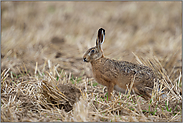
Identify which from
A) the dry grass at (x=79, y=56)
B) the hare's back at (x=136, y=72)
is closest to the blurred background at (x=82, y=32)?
the dry grass at (x=79, y=56)

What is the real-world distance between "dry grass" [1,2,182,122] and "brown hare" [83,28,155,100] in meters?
0.17

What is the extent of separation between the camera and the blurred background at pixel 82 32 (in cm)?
612

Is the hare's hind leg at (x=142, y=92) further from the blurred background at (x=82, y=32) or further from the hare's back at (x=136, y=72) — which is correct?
the blurred background at (x=82, y=32)

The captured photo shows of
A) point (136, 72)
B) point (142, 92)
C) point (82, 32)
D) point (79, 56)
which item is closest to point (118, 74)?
point (136, 72)

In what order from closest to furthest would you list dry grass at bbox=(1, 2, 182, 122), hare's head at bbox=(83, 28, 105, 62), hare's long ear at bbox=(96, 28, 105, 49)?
1. dry grass at bbox=(1, 2, 182, 122)
2. hare's long ear at bbox=(96, 28, 105, 49)
3. hare's head at bbox=(83, 28, 105, 62)

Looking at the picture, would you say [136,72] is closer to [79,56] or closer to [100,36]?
[100,36]

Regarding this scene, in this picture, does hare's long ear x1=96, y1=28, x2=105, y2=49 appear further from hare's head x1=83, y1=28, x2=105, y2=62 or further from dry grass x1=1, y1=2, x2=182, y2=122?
dry grass x1=1, y1=2, x2=182, y2=122

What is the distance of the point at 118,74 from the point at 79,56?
281 cm

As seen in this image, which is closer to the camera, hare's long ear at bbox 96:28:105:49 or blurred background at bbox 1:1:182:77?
hare's long ear at bbox 96:28:105:49

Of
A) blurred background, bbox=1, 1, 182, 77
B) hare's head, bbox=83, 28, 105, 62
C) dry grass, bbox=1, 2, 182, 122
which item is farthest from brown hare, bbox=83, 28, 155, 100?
blurred background, bbox=1, 1, 182, 77

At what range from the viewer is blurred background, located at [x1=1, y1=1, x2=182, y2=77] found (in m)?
6.12

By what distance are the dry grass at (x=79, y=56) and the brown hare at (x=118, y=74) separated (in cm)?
17

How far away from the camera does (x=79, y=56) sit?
6707 millimetres

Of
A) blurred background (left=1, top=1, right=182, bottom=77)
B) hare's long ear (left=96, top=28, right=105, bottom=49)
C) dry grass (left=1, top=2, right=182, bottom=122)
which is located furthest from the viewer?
blurred background (left=1, top=1, right=182, bottom=77)
